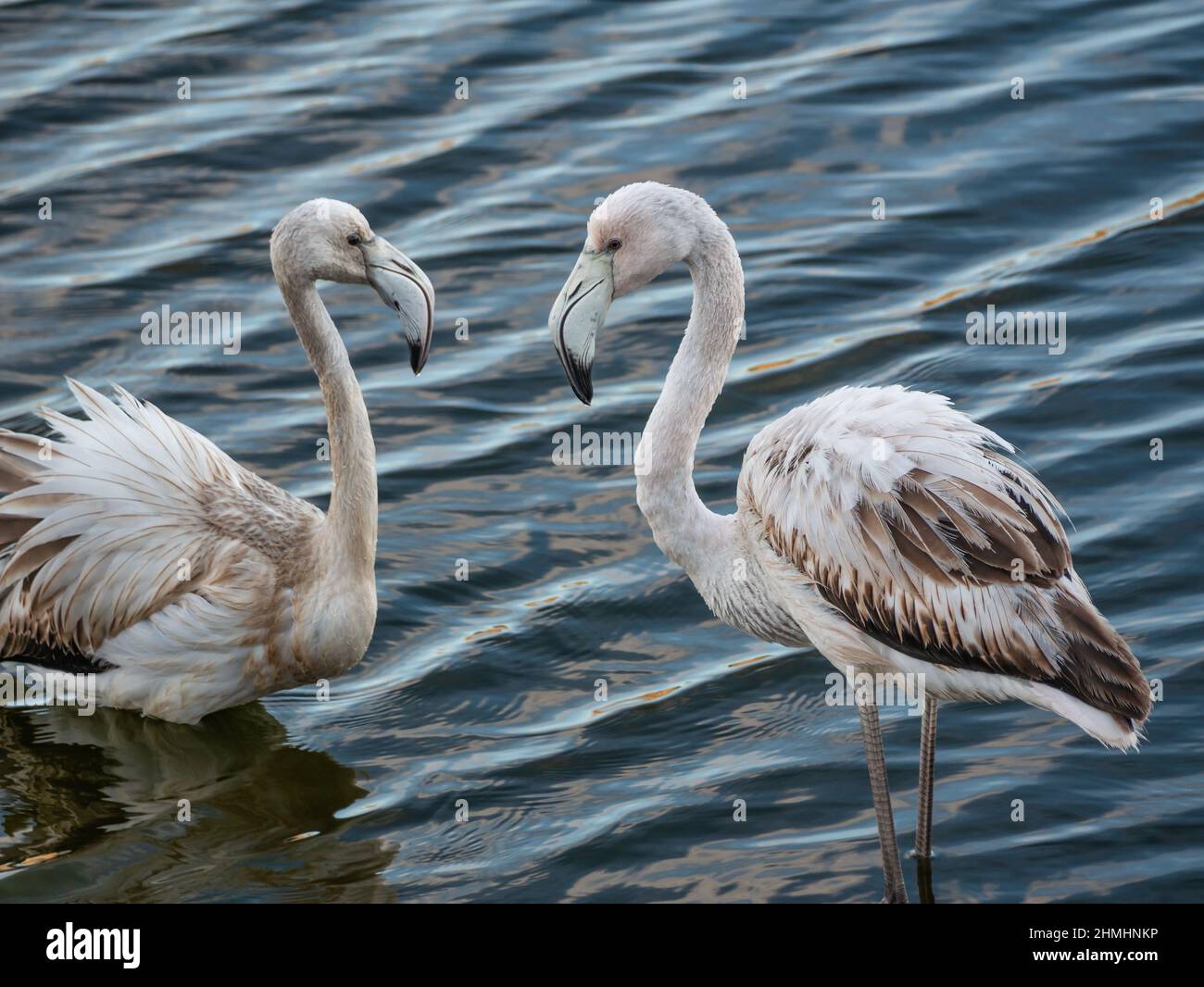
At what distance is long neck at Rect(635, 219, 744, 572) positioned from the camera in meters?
6.56

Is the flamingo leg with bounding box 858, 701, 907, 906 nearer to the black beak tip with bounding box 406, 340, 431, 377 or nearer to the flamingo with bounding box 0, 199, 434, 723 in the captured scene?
the black beak tip with bounding box 406, 340, 431, 377

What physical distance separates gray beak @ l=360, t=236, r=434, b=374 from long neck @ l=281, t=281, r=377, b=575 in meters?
0.37

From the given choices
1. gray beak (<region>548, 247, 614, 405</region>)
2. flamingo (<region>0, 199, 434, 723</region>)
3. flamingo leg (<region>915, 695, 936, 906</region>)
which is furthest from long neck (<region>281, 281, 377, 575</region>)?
flamingo leg (<region>915, 695, 936, 906</region>)

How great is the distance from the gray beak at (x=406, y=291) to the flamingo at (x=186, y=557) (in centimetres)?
5

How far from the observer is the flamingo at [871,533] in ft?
18.5

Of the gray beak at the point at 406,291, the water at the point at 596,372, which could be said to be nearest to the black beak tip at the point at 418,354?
the gray beak at the point at 406,291

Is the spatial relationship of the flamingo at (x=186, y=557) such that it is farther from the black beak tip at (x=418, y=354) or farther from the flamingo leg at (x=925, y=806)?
the flamingo leg at (x=925, y=806)

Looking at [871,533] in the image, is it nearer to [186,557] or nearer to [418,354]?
[418,354]

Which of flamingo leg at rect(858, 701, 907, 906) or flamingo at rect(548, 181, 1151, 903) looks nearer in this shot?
flamingo at rect(548, 181, 1151, 903)

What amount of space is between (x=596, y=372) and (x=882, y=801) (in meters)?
4.55

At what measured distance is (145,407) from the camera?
7.99 metres

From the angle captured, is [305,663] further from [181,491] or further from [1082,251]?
[1082,251]
